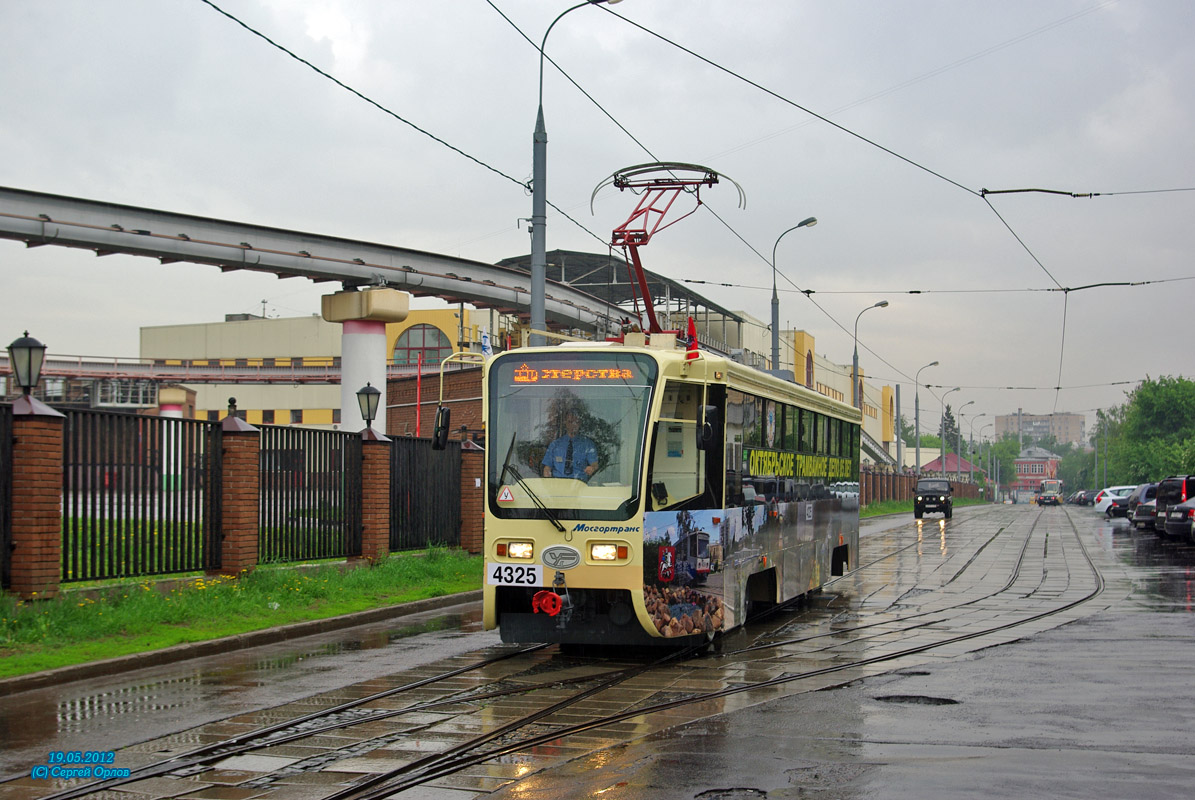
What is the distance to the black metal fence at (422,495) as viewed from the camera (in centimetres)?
2061

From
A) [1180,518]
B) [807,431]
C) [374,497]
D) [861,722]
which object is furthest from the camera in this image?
[1180,518]

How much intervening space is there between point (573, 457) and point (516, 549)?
998 millimetres

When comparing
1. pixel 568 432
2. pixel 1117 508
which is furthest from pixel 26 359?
pixel 1117 508

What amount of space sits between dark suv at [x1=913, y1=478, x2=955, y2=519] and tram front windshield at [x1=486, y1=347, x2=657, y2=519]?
4844 cm

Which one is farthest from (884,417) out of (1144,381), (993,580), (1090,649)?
(1090,649)

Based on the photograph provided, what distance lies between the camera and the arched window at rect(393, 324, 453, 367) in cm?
7344

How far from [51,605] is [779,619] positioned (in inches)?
338

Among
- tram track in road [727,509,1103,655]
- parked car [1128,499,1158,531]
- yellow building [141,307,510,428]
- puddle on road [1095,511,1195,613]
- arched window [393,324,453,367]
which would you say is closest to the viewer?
tram track in road [727,509,1103,655]

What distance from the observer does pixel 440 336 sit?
74375mm

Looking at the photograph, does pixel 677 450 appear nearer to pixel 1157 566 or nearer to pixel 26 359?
pixel 26 359

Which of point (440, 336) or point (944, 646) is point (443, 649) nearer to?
point (944, 646)

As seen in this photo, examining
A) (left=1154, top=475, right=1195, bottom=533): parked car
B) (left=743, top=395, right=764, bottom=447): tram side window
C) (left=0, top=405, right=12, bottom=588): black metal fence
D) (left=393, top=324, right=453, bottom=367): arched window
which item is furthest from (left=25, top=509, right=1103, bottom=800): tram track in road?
(left=393, top=324, right=453, bottom=367): arched window

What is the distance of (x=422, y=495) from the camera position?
2144cm

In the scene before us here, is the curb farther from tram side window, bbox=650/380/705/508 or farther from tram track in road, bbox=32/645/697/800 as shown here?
tram side window, bbox=650/380/705/508
